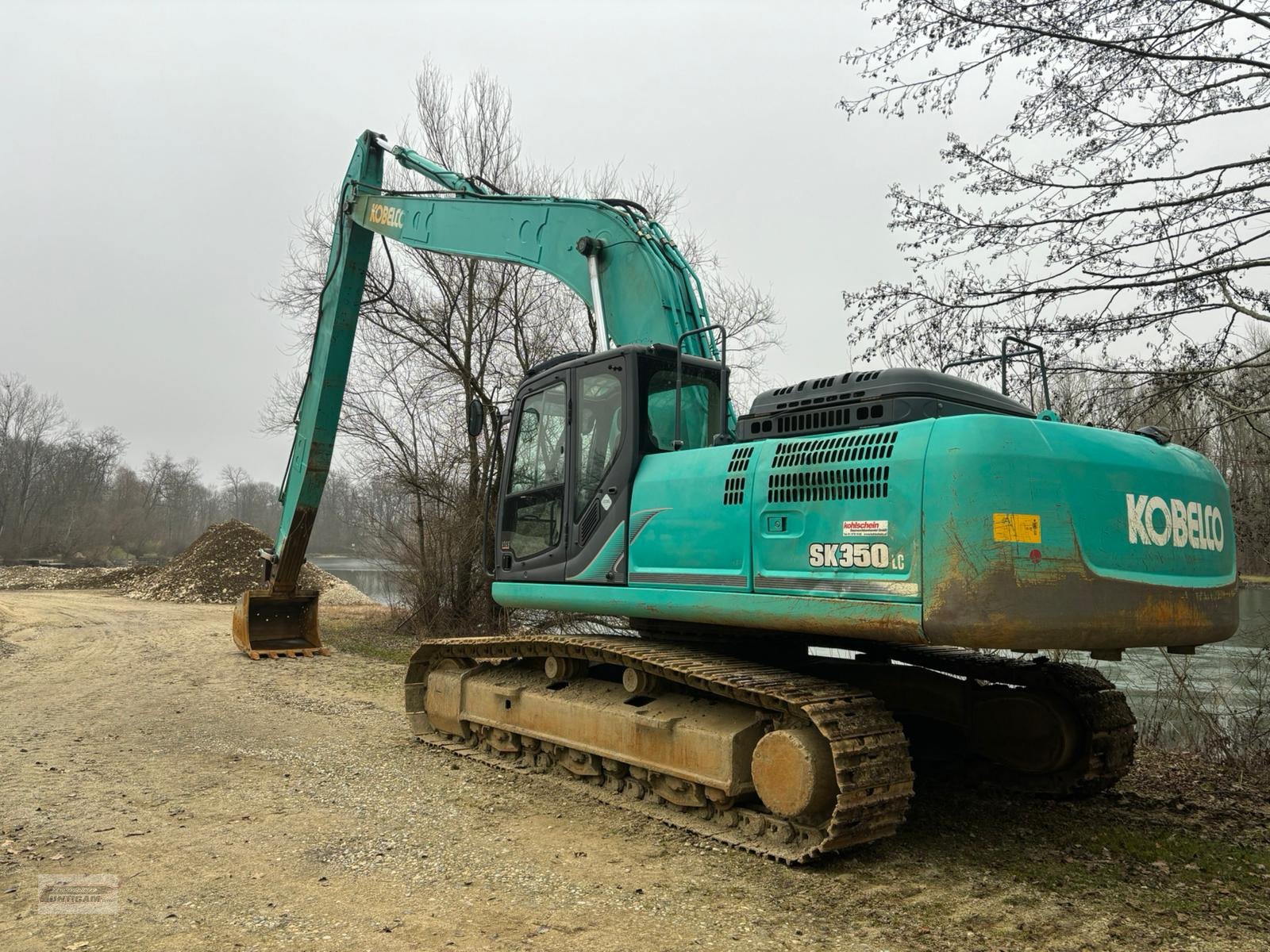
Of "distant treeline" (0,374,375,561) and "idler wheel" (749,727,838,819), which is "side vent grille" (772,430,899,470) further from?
"distant treeline" (0,374,375,561)

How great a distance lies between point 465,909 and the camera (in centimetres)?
386

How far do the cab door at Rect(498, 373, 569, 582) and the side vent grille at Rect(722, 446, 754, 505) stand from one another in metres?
1.46

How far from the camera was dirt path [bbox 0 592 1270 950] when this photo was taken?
12.0ft

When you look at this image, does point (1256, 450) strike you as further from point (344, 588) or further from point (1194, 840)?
point (344, 588)

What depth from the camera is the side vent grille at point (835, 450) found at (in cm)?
436

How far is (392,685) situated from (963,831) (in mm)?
6970

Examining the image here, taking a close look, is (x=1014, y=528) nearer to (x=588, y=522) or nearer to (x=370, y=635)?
(x=588, y=522)

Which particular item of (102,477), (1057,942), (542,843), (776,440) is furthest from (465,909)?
(102,477)

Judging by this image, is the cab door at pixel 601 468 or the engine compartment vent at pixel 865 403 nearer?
the engine compartment vent at pixel 865 403

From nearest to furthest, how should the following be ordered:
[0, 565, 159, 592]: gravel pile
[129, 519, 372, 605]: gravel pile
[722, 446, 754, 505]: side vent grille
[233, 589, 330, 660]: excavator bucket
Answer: [722, 446, 754, 505]: side vent grille, [233, 589, 330, 660]: excavator bucket, [129, 519, 372, 605]: gravel pile, [0, 565, 159, 592]: gravel pile

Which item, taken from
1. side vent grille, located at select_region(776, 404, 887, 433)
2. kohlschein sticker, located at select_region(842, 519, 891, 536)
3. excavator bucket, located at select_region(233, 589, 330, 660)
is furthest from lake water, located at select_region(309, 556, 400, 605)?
kohlschein sticker, located at select_region(842, 519, 891, 536)

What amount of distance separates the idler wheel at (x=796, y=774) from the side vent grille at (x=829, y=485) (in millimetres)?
1144

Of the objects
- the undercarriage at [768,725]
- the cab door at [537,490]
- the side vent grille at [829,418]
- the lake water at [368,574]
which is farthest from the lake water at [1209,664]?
the lake water at [368,574]

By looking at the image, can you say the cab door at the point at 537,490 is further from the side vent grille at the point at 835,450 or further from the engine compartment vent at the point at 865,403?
the side vent grille at the point at 835,450
